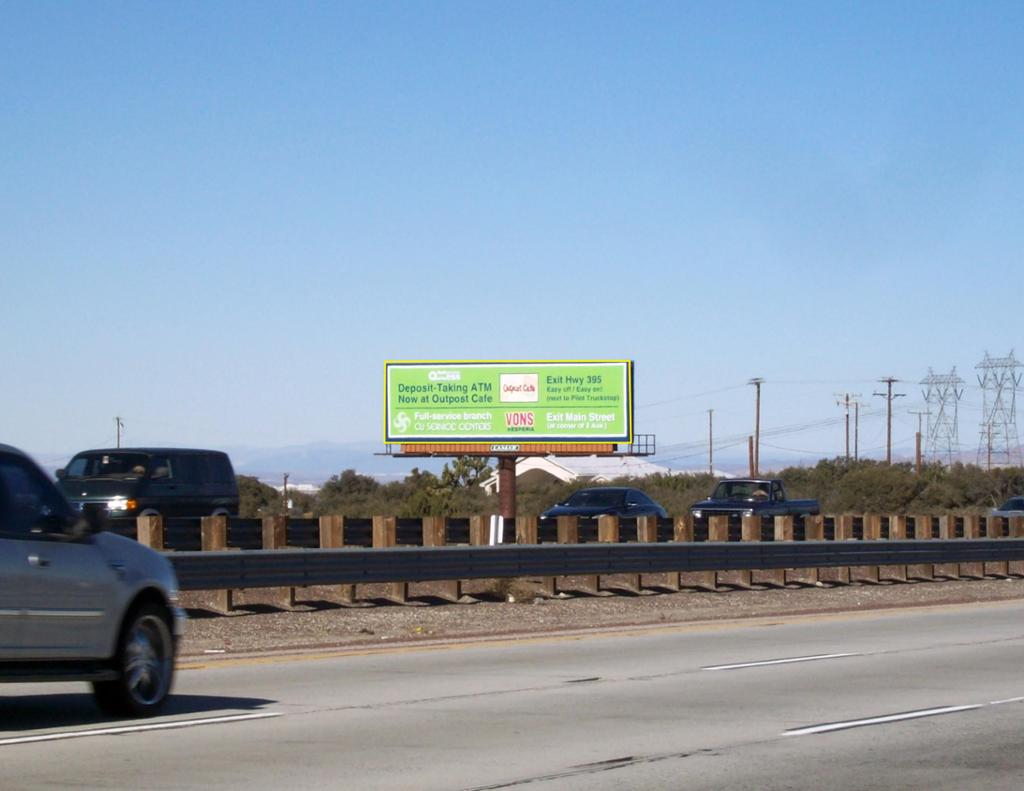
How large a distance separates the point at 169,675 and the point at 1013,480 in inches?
3487

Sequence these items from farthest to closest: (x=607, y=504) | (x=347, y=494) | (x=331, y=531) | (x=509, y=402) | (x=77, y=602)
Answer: (x=347, y=494)
(x=509, y=402)
(x=607, y=504)
(x=331, y=531)
(x=77, y=602)

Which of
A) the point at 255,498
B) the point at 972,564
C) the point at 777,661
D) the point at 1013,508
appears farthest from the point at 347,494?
the point at 777,661

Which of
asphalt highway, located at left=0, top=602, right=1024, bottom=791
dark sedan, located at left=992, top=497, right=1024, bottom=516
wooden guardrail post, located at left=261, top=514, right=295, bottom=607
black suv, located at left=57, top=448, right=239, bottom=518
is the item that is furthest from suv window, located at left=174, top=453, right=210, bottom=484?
dark sedan, located at left=992, top=497, right=1024, bottom=516

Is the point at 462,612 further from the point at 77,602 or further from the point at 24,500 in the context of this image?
the point at 24,500

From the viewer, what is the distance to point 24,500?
10062 millimetres

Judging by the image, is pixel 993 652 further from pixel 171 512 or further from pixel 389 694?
pixel 171 512

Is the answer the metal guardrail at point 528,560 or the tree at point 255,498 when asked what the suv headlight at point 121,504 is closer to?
the metal guardrail at point 528,560

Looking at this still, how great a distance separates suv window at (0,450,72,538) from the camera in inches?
389

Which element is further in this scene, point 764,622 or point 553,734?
point 764,622

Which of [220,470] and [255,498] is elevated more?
[220,470]

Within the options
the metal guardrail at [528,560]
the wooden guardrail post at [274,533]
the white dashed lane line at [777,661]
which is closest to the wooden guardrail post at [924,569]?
the metal guardrail at [528,560]

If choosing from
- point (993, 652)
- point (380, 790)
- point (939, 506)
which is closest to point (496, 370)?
point (939, 506)

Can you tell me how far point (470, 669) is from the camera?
1517cm

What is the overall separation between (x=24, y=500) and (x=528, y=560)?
1296 cm
